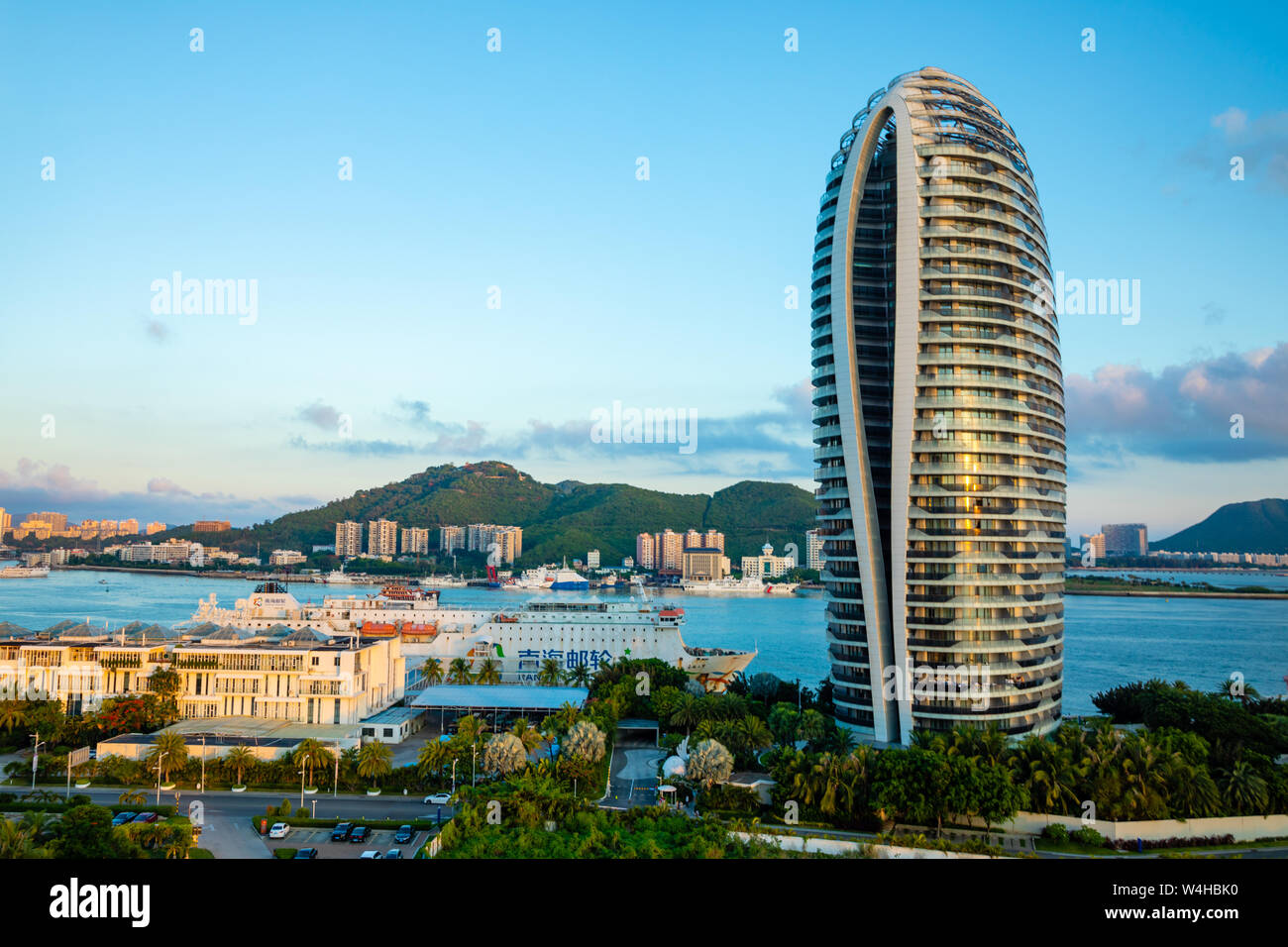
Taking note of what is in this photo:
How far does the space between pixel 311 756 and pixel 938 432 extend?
2296 cm

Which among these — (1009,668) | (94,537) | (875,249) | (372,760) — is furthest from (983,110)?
(94,537)

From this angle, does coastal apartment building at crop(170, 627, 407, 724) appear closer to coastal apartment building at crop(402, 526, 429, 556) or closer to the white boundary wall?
the white boundary wall

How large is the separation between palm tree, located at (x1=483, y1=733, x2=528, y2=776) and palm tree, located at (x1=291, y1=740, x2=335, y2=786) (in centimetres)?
494

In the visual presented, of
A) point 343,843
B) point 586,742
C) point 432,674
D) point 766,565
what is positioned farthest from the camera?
point 766,565

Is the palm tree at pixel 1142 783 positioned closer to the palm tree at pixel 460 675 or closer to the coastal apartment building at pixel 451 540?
the palm tree at pixel 460 675

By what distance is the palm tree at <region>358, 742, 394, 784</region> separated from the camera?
25.5 metres

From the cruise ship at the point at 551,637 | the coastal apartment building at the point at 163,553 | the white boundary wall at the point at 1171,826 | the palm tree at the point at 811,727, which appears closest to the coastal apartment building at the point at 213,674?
the cruise ship at the point at 551,637

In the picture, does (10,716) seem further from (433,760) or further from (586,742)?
(586,742)

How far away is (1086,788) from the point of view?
2256 cm

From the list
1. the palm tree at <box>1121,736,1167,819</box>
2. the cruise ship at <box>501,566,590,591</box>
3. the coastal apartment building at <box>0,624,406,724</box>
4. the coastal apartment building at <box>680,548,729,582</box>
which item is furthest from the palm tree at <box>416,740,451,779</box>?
the coastal apartment building at <box>680,548,729,582</box>

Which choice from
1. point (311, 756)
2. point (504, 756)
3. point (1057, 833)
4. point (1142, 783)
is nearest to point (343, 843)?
point (504, 756)

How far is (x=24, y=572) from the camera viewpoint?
130250 millimetres

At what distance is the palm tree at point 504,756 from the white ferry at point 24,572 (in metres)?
137
